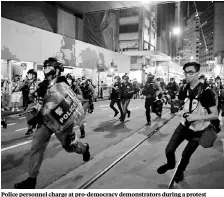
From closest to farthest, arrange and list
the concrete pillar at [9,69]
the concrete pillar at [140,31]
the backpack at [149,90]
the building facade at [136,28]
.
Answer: the backpack at [149,90] → the concrete pillar at [9,69] → the concrete pillar at [140,31] → the building facade at [136,28]

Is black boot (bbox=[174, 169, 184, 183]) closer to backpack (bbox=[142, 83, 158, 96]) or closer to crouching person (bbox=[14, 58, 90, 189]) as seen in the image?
crouching person (bbox=[14, 58, 90, 189])

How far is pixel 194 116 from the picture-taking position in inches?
128

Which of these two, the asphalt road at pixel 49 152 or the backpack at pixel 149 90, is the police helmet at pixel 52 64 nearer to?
the asphalt road at pixel 49 152

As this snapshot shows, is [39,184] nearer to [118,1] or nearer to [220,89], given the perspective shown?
[220,89]

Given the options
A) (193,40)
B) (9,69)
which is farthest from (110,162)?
(193,40)

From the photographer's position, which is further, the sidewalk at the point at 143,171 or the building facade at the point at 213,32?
the building facade at the point at 213,32

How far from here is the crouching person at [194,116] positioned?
10.8 feet

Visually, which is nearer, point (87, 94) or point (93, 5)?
point (87, 94)

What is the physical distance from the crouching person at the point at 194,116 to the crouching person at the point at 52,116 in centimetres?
152

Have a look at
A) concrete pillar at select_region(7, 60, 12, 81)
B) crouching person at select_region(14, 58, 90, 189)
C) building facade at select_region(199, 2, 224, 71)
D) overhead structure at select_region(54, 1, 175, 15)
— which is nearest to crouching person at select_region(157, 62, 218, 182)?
crouching person at select_region(14, 58, 90, 189)

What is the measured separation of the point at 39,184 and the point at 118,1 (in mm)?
15610

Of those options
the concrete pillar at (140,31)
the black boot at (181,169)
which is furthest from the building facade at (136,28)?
the black boot at (181,169)

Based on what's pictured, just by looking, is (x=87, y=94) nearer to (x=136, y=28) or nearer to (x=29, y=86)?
(x=29, y=86)

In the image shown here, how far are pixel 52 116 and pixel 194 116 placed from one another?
6.45ft
